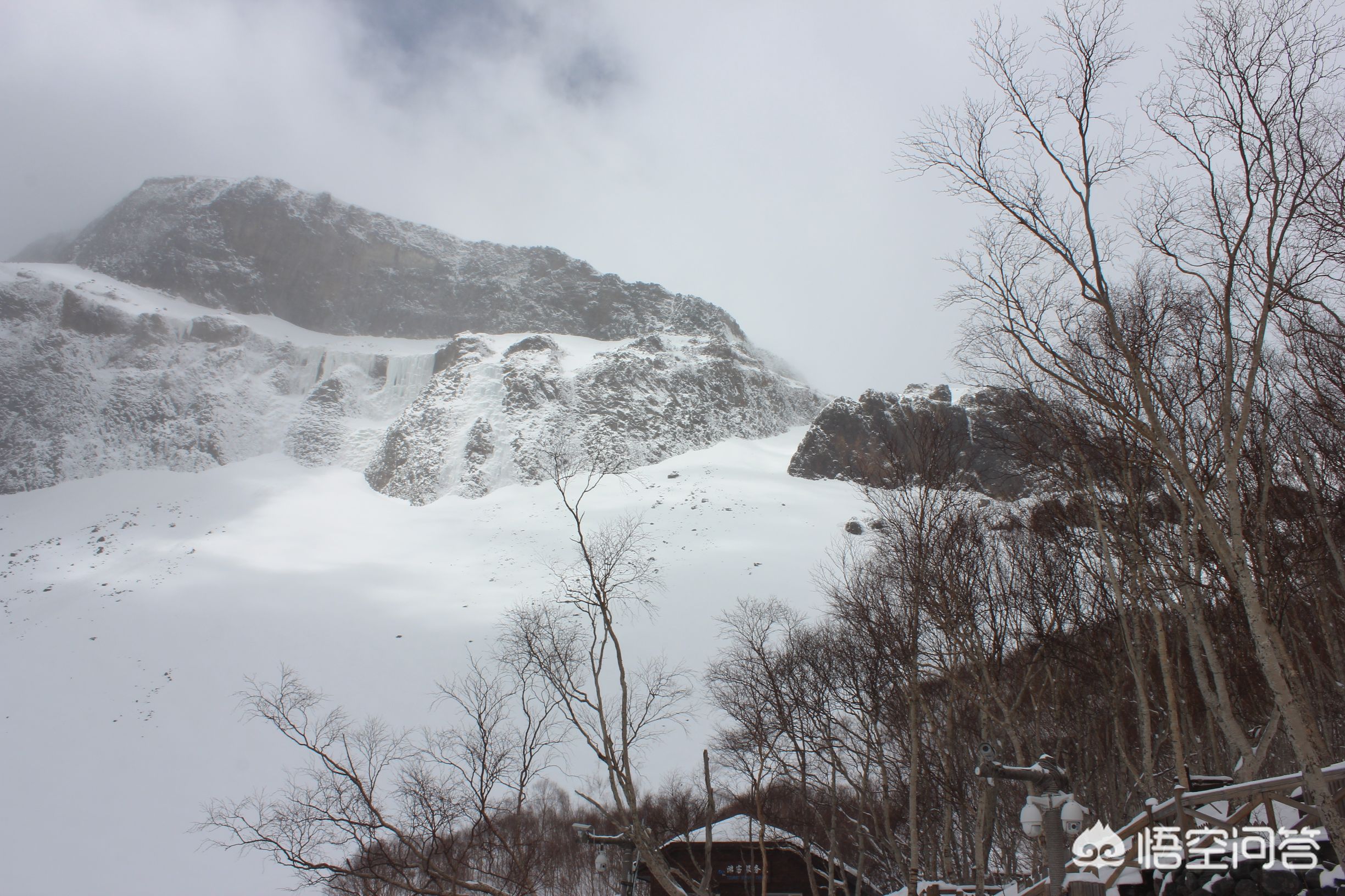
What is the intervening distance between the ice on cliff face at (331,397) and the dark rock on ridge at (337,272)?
902cm

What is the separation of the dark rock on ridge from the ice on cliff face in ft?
→ 29.6

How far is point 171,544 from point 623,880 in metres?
48.8

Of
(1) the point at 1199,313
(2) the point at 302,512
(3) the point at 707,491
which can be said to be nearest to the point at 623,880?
(1) the point at 1199,313

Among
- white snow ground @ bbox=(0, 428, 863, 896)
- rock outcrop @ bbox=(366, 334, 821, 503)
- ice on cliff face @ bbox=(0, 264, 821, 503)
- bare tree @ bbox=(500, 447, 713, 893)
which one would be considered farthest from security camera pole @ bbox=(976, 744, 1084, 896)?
ice on cliff face @ bbox=(0, 264, 821, 503)

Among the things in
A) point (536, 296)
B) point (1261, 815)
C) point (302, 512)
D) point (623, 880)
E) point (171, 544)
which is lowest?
point (623, 880)

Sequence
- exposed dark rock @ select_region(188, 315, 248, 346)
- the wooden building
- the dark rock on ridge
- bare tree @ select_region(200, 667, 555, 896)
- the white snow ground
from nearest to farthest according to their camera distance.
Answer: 1. bare tree @ select_region(200, 667, 555, 896)
2. the wooden building
3. the white snow ground
4. exposed dark rock @ select_region(188, 315, 248, 346)
5. the dark rock on ridge

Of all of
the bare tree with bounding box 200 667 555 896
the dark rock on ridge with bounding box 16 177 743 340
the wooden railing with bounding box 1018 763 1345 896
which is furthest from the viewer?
the dark rock on ridge with bounding box 16 177 743 340

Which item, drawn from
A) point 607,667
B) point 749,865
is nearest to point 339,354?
point 607,667

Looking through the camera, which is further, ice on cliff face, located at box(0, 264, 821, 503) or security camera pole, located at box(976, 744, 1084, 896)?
ice on cliff face, located at box(0, 264, 821, 503)

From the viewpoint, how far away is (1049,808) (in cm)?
680

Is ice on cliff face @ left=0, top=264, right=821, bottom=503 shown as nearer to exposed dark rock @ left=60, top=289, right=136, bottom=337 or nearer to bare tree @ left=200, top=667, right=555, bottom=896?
exposed dark rock @ left=60, top=289, right=136, bottom=337

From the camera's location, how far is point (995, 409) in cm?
1067

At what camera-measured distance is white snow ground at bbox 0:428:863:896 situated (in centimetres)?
2211

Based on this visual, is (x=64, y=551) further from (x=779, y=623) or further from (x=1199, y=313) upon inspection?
(x=1199, y=313)
